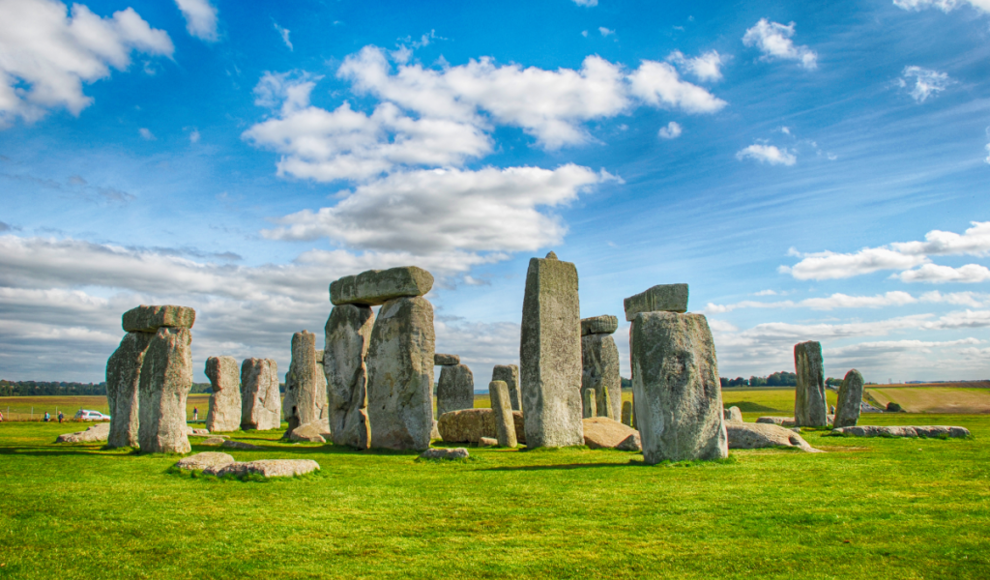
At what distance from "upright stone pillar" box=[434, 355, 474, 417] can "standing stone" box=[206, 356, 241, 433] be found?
24.1 feet

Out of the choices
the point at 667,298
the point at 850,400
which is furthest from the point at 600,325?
the point at 667,298

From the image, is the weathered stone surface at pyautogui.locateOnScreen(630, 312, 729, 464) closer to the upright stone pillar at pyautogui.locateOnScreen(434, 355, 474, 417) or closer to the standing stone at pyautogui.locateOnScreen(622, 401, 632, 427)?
the standing stone at pyautogui.locateOnScreen(622, 401, 632, 427)

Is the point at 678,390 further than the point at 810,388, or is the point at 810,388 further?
the point at 810,388

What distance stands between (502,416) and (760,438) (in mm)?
4886

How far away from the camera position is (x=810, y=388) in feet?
62.7

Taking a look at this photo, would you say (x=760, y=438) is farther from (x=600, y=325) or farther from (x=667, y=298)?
(x=600, y=325)

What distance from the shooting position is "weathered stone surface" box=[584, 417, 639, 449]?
12438mm

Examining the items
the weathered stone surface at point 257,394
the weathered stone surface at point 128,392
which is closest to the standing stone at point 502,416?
the weathered stone surface at point 128,392

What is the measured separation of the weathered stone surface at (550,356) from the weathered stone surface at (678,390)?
3.28 m

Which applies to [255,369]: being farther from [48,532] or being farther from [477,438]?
[48,532]

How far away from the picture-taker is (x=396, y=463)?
9969 millimetres

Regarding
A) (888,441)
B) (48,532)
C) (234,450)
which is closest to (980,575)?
(48,532)

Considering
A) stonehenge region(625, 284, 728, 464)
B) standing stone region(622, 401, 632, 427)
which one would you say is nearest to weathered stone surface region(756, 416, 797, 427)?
standing stone region(622, 401, 632, 427)

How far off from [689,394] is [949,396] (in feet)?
140
